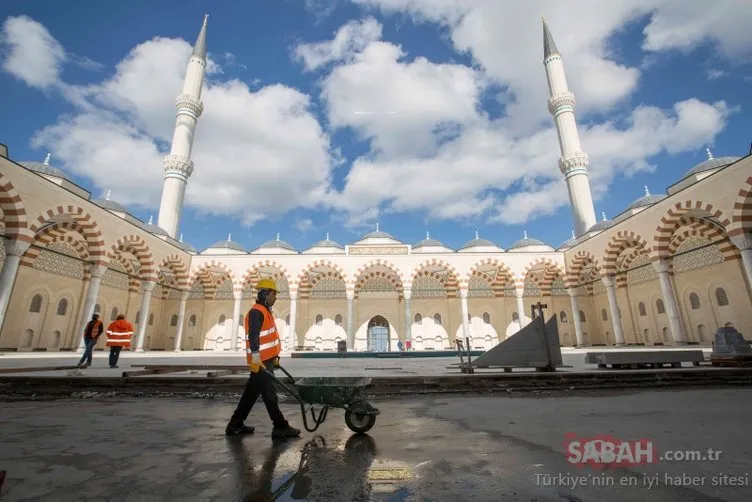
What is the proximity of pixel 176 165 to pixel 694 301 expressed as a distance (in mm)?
30544

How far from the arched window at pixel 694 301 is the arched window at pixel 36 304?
31.3m

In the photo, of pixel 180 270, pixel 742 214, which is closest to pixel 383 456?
pixel 742 214

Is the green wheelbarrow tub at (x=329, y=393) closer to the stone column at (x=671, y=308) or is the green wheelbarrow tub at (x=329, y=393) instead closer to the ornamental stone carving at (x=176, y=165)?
the stone column at (x=671, y=308)

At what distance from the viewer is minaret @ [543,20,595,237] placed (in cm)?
2339

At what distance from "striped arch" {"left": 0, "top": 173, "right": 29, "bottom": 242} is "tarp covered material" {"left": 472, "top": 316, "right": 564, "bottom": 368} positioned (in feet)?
50.7

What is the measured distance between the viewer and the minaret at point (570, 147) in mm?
23391

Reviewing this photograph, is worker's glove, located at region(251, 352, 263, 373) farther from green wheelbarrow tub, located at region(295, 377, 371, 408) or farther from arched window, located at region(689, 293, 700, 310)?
arched window, located at region(689, 293, 700, 310)

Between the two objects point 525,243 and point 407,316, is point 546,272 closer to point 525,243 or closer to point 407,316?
point 525,243

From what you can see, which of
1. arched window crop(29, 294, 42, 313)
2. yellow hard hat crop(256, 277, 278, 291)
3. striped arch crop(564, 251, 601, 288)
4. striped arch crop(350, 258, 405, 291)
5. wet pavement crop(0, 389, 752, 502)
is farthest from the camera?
striped arch crop(350, 258, 405, 291)

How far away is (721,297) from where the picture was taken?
1609cm

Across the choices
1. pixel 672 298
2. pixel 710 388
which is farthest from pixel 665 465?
pixel 672 298

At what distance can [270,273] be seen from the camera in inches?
1004

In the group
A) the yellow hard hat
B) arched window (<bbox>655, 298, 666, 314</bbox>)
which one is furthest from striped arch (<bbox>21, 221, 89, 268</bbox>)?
arched window (<bbox>655, 298, 666, 314</bbox>)

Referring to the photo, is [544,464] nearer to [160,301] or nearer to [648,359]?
[648,359]
